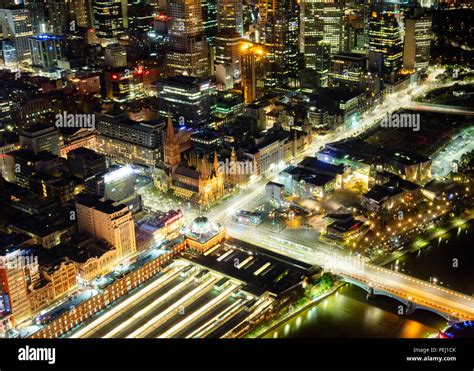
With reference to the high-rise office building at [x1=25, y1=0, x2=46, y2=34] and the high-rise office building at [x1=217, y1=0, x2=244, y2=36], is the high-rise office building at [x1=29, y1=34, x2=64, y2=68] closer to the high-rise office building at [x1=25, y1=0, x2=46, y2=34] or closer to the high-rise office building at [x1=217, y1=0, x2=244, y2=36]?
the high-rise office building at [x1=25, y1=0, x2=46, y2=34]

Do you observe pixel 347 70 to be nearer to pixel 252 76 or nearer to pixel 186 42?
pixel 252 76

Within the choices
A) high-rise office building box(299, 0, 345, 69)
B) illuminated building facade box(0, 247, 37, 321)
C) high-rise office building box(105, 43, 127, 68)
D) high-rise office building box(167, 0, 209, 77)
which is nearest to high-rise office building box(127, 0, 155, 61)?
high-rise office building box(105, 43, 127, 68)

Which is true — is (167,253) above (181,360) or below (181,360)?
below

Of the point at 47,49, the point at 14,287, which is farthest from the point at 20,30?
the point at 14,287

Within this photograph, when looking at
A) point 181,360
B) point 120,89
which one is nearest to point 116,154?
point 120,89

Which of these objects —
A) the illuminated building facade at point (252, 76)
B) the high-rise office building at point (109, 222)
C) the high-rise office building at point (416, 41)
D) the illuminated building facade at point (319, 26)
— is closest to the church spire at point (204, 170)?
the high-rise office building at point (109, 222)

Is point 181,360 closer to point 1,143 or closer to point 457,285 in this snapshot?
point 457,285

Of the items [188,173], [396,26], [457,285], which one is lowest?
[457,285]
